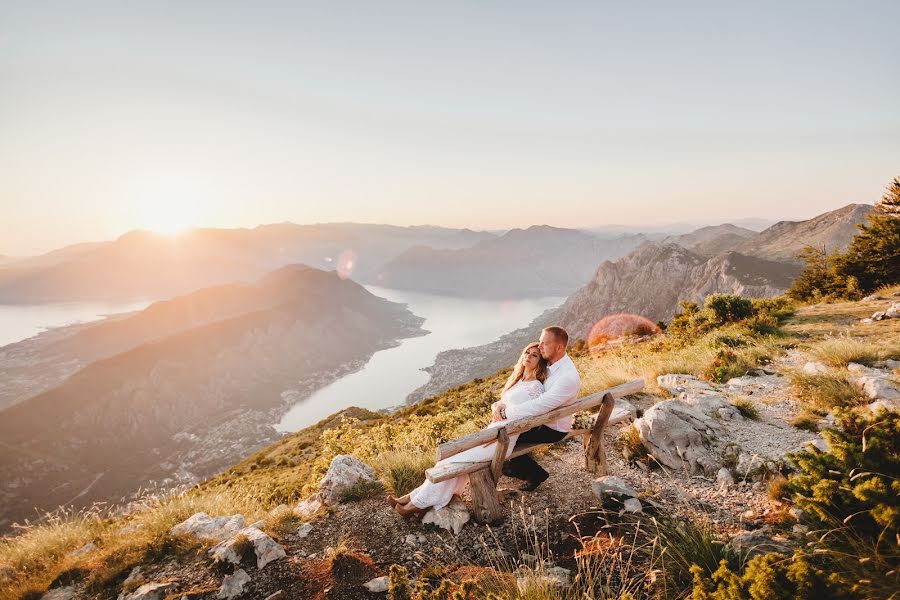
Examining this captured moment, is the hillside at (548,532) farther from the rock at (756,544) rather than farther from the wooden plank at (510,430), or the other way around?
the wooden plank at (510,430)

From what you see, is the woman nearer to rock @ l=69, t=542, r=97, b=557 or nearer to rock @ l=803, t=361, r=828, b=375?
rock @ l=69, t=542, r=97, b=557

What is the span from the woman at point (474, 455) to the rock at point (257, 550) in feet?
5.48

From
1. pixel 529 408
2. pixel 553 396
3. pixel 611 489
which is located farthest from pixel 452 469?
pixel 611 489

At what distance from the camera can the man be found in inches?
214

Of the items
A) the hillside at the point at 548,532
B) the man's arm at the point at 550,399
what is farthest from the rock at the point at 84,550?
the man's arm at the point at 550,399

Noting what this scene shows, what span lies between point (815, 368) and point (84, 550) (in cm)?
1446

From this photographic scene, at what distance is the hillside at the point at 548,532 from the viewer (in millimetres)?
3920

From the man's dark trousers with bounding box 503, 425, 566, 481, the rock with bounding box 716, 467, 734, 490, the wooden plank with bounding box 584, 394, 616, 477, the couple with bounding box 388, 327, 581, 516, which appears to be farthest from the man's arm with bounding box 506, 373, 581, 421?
the rock with bounding box 716, 467, 734, 490

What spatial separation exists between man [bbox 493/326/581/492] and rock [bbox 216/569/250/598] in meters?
A: 3.68

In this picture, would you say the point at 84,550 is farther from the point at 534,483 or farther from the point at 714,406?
the point at 714,406

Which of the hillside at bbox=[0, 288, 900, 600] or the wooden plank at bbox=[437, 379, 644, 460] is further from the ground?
the wooden plank at bbox=[437, 379, 644, 460]

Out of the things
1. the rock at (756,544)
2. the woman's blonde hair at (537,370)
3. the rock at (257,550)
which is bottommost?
the rock at (257,550)

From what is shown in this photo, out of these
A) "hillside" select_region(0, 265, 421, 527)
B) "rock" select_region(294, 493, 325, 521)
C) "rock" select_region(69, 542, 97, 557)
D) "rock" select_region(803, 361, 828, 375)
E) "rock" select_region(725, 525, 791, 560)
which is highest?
"rock" select_region(803, 361, 828, 375)

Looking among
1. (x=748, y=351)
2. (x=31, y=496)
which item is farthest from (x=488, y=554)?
(x=31, y=496)
